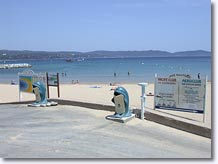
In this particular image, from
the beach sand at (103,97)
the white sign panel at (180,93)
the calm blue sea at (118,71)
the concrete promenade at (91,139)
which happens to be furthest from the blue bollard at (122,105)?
the calm blue sea at (118,71)

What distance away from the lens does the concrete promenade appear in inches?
193

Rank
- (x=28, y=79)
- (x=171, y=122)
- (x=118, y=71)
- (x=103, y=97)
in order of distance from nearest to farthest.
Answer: (x=171, y=122), (x=28, y=79), (x=103, y=97), (x=118, y=71)

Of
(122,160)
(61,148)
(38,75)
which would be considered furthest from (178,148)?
(38,75)

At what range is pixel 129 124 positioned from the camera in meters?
6.88

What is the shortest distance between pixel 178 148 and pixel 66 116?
348cm

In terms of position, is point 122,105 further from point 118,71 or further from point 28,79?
point 118,71

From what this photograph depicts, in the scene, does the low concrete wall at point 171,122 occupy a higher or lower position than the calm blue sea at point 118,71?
lower

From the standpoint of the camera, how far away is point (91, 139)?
5723mm

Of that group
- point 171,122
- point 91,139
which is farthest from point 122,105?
point 91,139

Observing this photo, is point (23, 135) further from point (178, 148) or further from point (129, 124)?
point (178, 148)

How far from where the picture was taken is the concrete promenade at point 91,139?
4.91 meters

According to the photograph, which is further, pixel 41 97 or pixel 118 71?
pixel 118 71

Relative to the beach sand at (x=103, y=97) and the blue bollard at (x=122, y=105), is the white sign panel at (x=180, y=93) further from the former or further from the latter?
the blue bollard at (x=122, y=105)

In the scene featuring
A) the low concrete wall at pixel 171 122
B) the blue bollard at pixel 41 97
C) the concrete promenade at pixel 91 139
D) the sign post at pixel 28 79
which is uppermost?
the sign post at pixel 28 79
